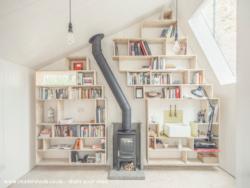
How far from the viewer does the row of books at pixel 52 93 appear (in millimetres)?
3912

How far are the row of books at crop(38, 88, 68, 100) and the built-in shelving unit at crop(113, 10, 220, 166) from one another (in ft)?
4.04

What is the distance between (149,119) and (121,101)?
0.76 m

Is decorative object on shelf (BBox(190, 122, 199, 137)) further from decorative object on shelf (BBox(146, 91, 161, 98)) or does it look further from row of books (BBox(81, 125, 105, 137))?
row of books (BBox(81, 125, 105, 137))

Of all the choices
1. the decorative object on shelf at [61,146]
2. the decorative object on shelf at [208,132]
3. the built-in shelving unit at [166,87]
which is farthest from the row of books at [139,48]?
the decorative object on shelf at [61,146]

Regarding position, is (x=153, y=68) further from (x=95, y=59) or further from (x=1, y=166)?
(x=1, y=166)

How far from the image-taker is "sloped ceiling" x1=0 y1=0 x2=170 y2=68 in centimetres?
211

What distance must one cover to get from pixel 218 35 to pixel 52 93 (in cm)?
331

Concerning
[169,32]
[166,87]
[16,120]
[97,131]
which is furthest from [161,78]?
[16,120]

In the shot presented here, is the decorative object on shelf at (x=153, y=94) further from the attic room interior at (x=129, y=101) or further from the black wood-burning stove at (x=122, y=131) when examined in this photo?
the black wood-burning stove at (x=122, y=131)

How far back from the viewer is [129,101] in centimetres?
421

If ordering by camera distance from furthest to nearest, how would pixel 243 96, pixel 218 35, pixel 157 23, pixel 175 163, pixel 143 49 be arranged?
pixel 157 23 → pixel 143 49 → pixel 175 163 → pixel 218 35 → pixel 243 96

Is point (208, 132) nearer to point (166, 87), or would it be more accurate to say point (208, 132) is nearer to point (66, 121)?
point (166, 87)

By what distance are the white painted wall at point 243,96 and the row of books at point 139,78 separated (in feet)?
8.03

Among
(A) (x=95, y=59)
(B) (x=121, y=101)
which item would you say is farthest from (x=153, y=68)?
(A) (x=95, y=59)
